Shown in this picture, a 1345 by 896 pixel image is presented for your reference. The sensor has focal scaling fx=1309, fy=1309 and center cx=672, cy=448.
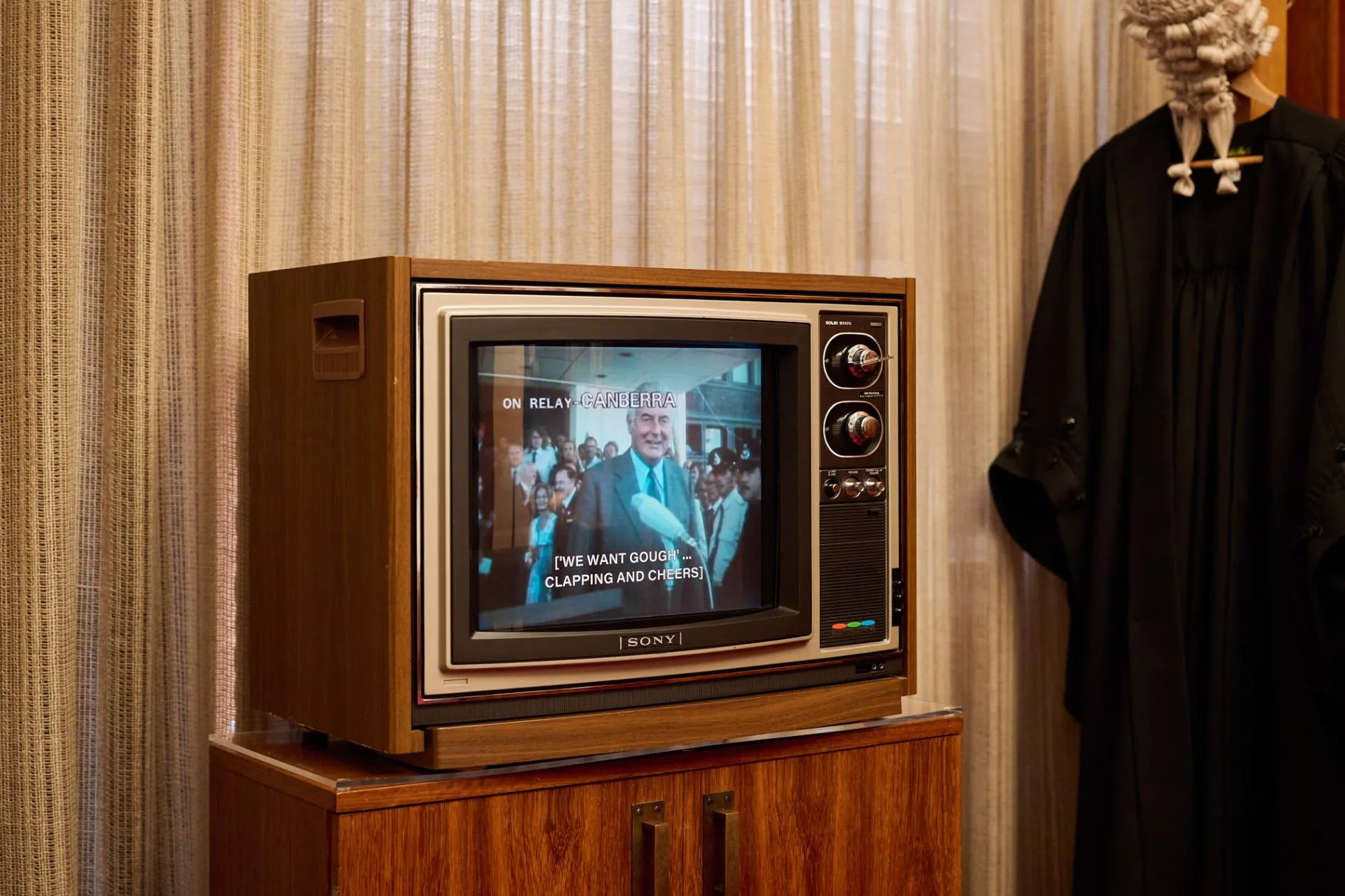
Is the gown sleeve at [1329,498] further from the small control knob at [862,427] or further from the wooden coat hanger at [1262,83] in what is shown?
the small control knob at [862,427]

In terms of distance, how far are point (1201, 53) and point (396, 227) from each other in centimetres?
108

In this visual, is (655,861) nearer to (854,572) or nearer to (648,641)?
(648,641)

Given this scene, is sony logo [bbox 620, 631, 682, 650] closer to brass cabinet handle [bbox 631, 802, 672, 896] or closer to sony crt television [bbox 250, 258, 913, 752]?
sony crt television [bbox 250, 258, 913, 752]

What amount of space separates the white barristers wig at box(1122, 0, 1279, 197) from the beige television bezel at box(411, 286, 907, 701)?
0.81 meters

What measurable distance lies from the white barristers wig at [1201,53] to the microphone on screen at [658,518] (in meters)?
0.95

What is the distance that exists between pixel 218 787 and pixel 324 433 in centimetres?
39

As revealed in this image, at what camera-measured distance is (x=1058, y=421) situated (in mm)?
1896

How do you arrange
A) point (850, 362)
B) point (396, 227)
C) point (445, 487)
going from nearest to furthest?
point (445, 487), point (850, 362), point (396, 227)

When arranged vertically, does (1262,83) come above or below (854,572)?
above

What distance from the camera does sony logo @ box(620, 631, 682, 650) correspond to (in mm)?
1244

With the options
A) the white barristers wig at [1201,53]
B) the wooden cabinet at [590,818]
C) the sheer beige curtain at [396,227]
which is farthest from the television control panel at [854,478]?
the white barristers wig at [1201,53]

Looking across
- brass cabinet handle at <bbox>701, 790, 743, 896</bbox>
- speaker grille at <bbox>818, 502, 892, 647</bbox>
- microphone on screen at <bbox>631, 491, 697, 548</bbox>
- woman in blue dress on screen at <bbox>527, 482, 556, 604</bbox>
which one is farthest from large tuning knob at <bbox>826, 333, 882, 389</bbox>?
brass cabinet handle at <bbox>701, 790, 743, 896</bbox>

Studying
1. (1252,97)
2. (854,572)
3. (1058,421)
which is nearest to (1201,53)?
(1252,97)

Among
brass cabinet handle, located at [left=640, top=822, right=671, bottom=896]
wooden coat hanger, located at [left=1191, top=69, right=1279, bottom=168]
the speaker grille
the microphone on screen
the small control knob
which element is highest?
wooden coat hanger, located at [left=1191, top=69, right=1279, bottom=168]
